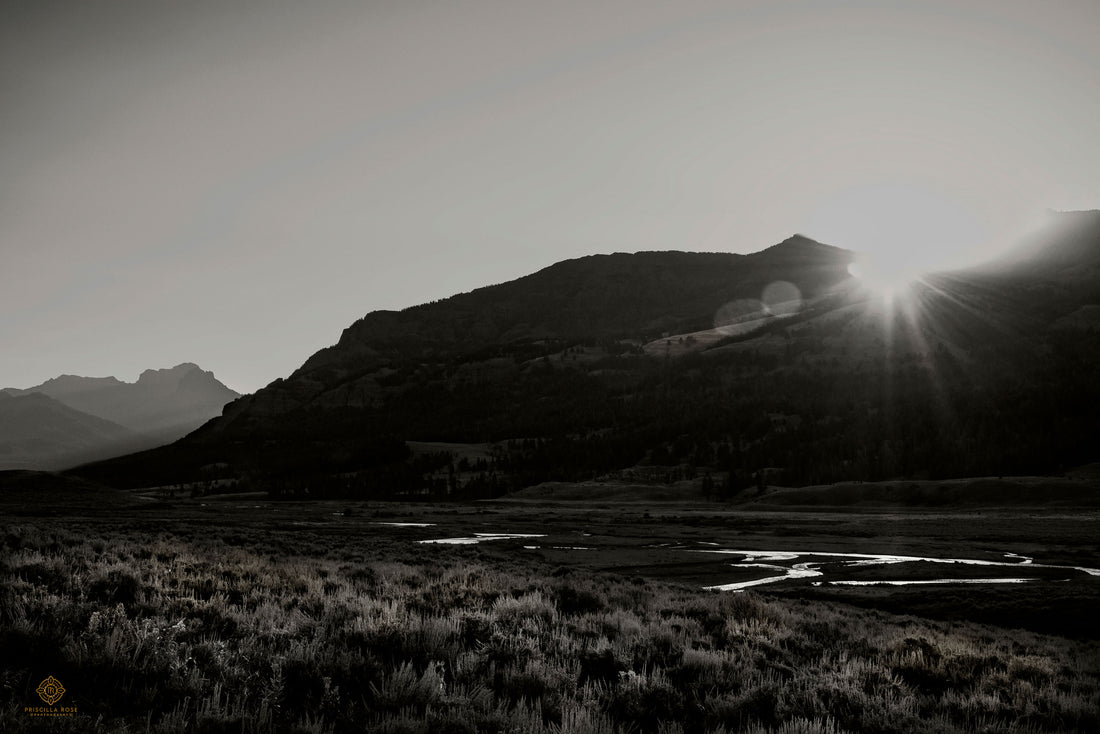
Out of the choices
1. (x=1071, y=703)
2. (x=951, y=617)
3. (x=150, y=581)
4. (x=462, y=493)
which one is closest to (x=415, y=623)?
(x=150, y=581)

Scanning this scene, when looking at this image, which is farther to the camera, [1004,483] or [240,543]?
[1004,483]

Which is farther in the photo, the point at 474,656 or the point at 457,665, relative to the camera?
the point at 474,656

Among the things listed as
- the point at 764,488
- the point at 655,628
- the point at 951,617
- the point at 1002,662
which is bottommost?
the point at 764,488

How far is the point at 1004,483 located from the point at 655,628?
10150cm

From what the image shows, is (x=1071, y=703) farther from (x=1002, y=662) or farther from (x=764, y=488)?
(x=764, y=488)

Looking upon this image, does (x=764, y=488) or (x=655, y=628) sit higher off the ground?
(x=655, y=628)

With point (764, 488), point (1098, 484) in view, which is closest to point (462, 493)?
point (764, 488)

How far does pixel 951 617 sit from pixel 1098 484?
86.5 meters

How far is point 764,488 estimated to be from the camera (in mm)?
126750

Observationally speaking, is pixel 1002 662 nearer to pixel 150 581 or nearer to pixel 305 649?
pixel 305 649

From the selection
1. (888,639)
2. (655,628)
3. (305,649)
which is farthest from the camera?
(888,639)

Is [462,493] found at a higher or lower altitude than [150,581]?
lower

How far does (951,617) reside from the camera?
26359 mm

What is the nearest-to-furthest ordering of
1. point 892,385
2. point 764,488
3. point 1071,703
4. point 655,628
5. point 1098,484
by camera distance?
point 1071,703, point 655,628, point 1098,484, point 764,488, point 892,385
